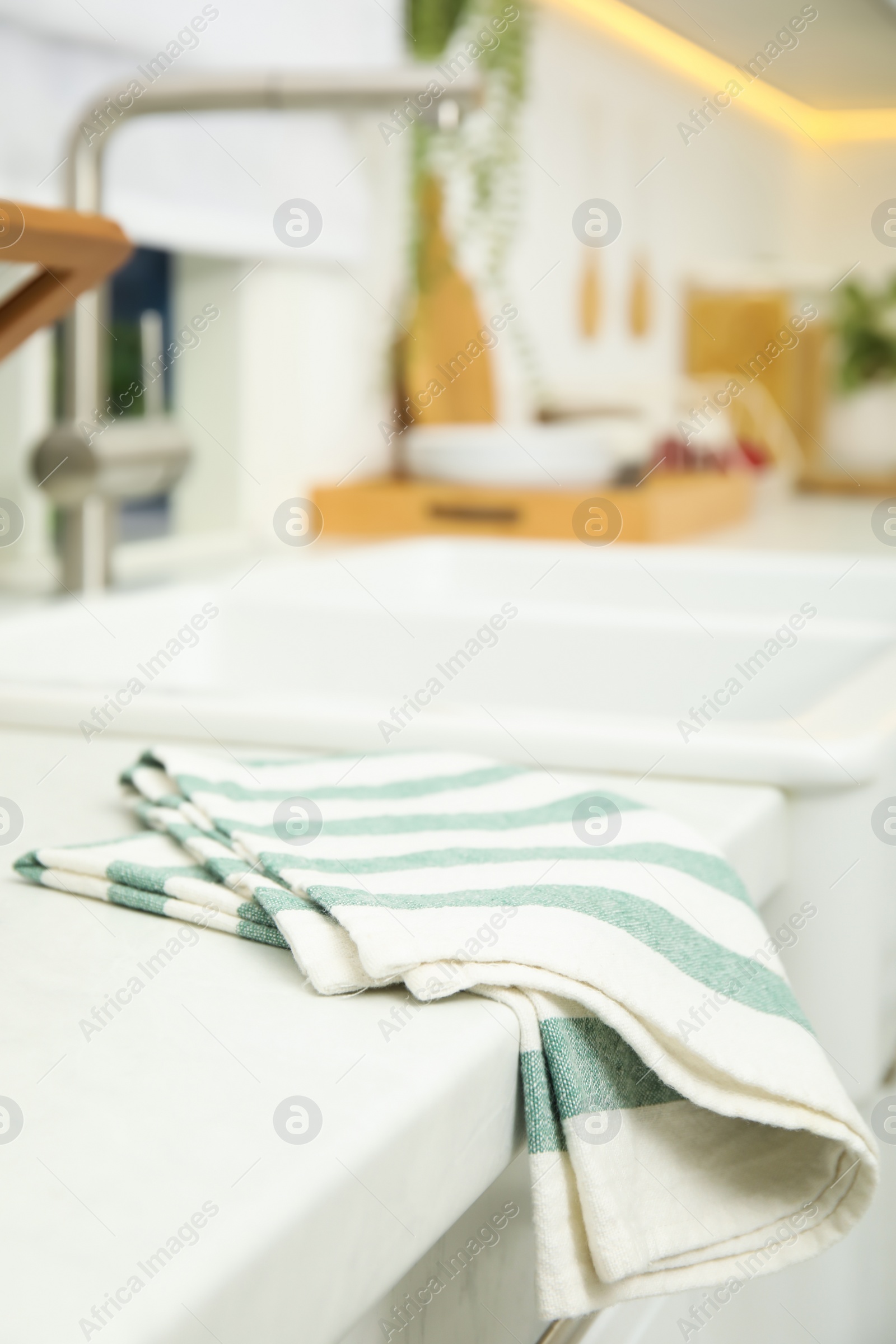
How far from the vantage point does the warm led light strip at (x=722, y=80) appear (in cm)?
265

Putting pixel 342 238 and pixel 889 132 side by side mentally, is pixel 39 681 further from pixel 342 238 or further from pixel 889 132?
pixel 889 132

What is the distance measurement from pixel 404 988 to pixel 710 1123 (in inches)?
3.9

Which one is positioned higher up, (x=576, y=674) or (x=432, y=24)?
(x=432, y=24)

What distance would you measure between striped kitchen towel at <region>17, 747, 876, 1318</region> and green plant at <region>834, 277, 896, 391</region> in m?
2.54

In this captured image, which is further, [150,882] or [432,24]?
[432,24]

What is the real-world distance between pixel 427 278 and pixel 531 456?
44 cm

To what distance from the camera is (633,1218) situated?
349 mm

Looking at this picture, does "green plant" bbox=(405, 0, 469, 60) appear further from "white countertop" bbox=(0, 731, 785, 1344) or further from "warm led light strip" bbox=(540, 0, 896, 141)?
"white countertop" bbox=(0, 731, 785, 1344)

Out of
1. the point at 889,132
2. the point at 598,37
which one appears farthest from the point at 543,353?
the point at 889,132

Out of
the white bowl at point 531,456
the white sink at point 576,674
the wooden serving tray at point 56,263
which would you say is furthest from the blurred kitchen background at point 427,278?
the wooden serving tray at point 56,263

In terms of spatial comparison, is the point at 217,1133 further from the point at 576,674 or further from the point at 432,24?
the point at 432,24

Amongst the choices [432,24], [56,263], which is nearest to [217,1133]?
[56,263]

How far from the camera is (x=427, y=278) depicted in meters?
1.82

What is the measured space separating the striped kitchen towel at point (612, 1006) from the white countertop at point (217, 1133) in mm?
13
